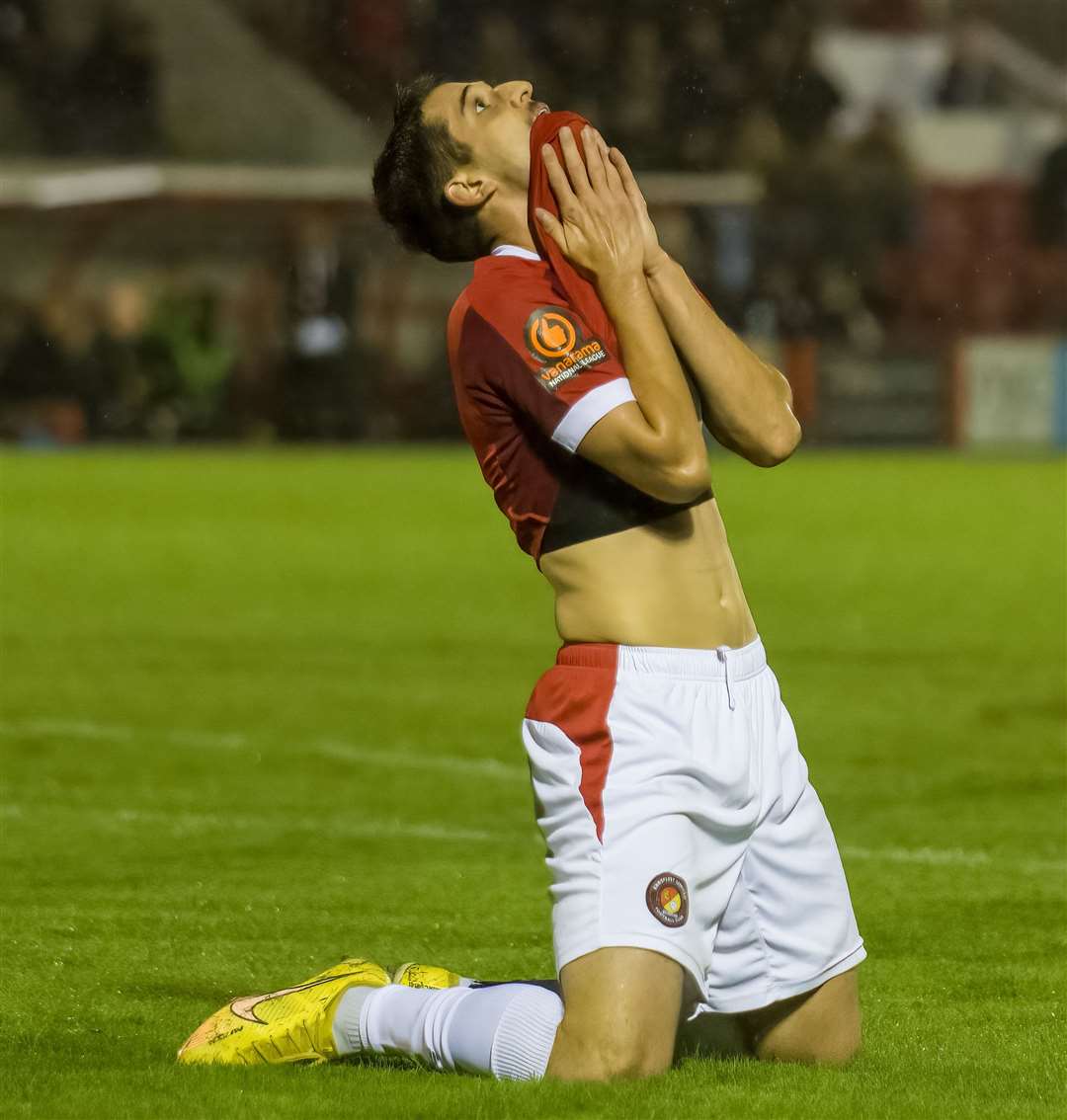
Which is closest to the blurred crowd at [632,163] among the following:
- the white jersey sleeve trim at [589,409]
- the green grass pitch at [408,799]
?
the green grass pitch at [408,799]

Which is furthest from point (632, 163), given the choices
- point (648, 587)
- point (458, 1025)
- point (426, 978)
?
point (458, 1025)

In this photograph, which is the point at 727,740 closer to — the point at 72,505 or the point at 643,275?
the point at 643,275

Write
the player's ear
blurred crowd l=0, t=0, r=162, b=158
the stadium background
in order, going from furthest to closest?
blurred crowd l=0, t=0, r=162, b=158 → the stadium background → the player's ear

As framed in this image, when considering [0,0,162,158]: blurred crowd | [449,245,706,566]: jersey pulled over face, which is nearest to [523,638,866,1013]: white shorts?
[449,245,706,566]: jersey pulled over face

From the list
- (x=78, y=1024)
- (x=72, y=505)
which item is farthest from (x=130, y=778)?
(x=72, y=505)

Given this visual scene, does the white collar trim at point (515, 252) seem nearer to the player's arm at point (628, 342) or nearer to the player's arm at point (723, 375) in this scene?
the player's arm at point (628, 342)

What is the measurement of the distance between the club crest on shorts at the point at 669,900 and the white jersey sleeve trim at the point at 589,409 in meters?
0.72

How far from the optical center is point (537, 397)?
13.4 ft

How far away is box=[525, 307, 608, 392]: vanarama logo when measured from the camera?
13.4ft

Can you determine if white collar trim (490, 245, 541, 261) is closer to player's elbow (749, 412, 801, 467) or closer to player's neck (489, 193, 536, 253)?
player's neck (489, 193, 536, 253)

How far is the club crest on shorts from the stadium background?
276 millimetres

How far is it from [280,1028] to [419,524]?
17.3m

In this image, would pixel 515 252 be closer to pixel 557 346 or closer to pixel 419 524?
pixel 557 346

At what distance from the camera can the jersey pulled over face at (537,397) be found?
407 centimetres
